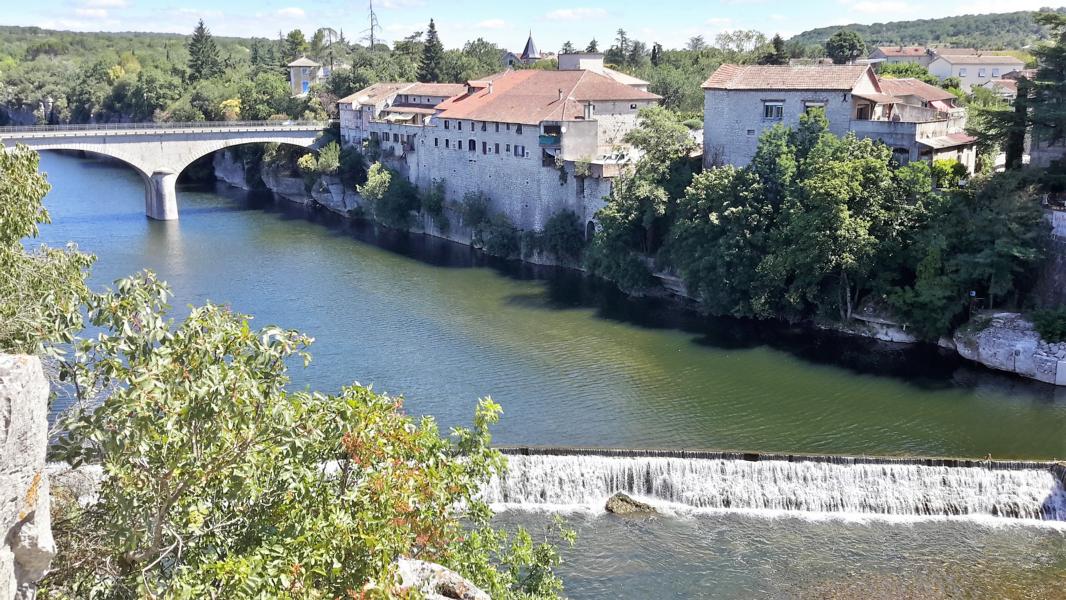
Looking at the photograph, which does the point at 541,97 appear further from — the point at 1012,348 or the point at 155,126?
the point at 1012,348

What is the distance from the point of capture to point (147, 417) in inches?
384

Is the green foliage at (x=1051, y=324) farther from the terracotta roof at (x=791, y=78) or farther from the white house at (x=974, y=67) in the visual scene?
the white house at (x=974, y=67)

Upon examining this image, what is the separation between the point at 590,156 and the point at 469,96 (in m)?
12.6

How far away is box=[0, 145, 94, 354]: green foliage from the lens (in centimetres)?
1213

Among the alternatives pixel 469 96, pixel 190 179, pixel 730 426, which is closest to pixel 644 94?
pixel 469 96

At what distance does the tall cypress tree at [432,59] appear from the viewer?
82188 millimetres

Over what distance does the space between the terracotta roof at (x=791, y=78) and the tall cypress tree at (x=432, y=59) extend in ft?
141

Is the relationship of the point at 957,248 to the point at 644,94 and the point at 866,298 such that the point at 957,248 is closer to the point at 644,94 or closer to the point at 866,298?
the point at 866,298

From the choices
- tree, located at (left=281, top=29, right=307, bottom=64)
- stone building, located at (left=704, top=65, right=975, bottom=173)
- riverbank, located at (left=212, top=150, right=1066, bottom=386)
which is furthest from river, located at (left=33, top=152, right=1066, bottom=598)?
tree, located at (left=281, top=29, right=307, bottom=64)

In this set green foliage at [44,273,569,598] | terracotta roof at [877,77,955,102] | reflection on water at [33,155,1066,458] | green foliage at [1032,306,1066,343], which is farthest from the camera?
Answer: terracotta roof at [877,77,955,102]

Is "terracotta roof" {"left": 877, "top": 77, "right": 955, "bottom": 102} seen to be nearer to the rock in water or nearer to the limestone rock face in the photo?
the rock in water

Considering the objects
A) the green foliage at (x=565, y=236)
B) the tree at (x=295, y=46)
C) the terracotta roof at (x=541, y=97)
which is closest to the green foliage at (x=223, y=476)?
the green foliage at (x=565, y=236)

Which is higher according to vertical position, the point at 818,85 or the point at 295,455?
the point at 818,85

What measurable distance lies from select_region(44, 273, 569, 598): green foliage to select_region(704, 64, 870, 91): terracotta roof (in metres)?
32.9
